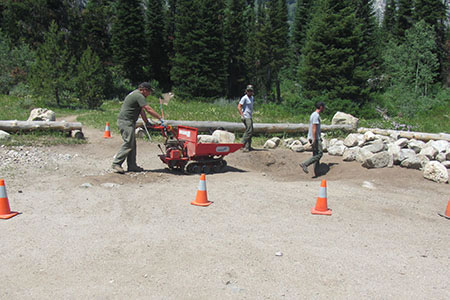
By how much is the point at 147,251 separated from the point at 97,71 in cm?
2007

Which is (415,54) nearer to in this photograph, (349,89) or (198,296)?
(349,89)

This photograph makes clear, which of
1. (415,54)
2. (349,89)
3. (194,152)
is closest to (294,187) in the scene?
(194,152)

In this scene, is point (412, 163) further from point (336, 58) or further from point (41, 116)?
point (336, 58)

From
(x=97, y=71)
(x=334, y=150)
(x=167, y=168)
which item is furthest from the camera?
(x=97, y=71)

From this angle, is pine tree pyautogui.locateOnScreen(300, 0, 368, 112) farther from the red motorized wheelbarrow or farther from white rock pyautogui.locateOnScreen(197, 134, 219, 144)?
the red motorized wheelbarrow

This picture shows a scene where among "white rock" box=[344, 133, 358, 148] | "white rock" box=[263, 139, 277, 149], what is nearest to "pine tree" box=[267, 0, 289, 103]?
"white rock" box=[263, 139, 277, 149]

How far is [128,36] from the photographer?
44.0 meters

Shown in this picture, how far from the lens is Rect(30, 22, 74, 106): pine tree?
2255 cm

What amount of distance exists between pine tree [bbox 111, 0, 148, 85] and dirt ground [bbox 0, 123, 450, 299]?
3664cm

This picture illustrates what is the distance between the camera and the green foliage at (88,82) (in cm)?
2289

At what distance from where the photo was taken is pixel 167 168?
35.1ft

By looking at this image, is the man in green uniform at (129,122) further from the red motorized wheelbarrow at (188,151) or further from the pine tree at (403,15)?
the pine tree at (403,15)

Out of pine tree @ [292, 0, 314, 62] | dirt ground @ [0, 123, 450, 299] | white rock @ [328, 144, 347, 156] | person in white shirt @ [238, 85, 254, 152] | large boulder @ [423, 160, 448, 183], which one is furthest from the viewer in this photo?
pine tree @ [292, 0, 314, 62]

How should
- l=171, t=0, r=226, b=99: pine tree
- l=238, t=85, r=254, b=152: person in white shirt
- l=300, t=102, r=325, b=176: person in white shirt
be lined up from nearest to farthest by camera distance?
l=300, t=102, r=325, b=176: person in white shirt → l=238, t=85, r=254, b=152: person in white shirt → l=171, t=0, r=226, b=99: pine tree
